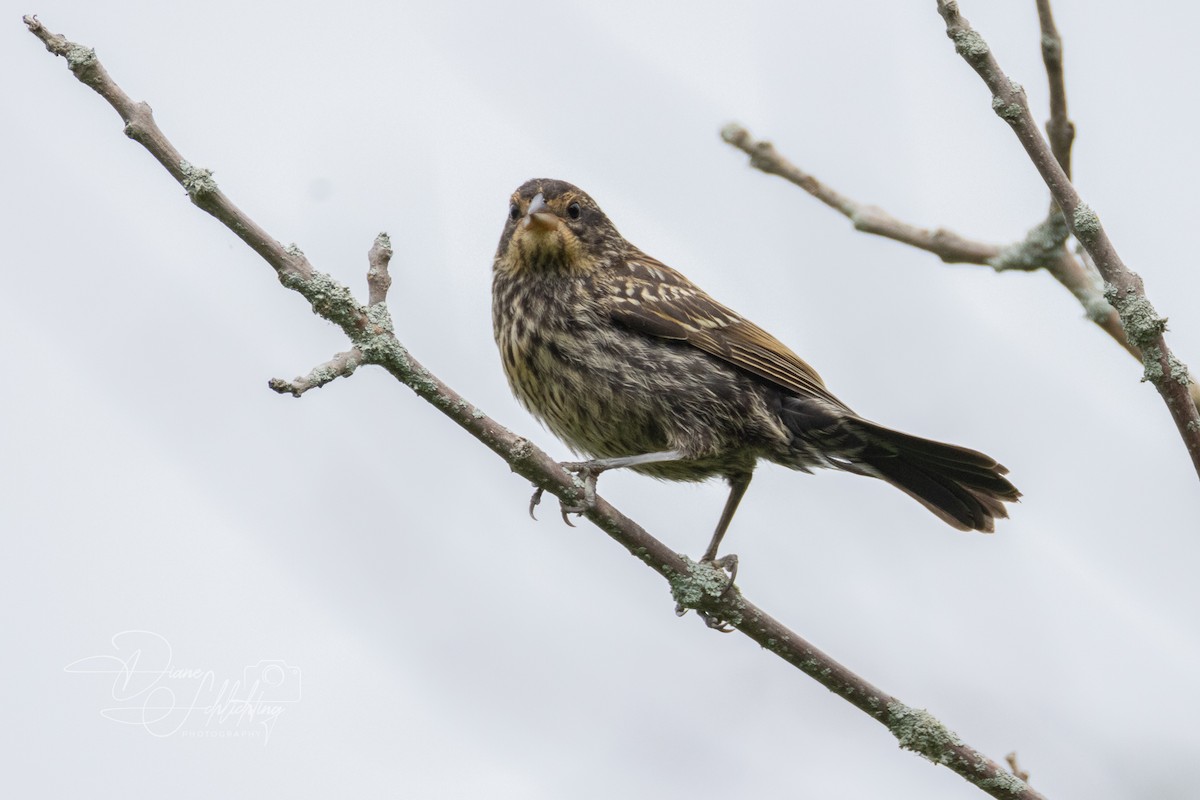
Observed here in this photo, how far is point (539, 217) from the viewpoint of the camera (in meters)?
4.39

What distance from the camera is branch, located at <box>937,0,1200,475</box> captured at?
97.7 inches

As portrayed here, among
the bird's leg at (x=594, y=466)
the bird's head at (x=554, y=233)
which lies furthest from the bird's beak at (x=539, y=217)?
the bird's leg at (x=594, y=466)

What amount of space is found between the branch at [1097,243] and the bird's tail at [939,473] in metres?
1.59

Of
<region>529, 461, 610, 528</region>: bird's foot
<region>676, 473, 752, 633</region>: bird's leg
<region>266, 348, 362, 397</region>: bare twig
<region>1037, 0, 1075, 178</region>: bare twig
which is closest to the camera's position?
<region>266, 348, 362, 397</region>: bare twig

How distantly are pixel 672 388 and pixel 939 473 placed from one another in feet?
3.02

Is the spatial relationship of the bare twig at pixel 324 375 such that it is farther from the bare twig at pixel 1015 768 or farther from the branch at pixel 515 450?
the bare twig at pixel 1015 768

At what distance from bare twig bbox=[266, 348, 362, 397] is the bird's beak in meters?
1.72

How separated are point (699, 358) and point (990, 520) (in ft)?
3.57

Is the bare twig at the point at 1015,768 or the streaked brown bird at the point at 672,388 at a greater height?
the streaked brown bird at the point at 672,388

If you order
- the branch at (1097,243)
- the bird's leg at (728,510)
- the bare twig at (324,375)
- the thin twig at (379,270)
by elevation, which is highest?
the branch at (1097,243)

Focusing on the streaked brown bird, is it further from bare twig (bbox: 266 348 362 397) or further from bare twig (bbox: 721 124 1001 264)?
bare twig (bbox: 266 348 362 397)

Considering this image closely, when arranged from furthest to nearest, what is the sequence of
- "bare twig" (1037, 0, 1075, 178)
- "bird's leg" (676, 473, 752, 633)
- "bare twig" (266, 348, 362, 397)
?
"bird's leg" (676, 473, 752, 633), "bare twig" (1037, 0, 1075, 178), "bare twig" (266, 348, 362, 397)

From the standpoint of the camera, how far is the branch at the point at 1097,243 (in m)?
2.48

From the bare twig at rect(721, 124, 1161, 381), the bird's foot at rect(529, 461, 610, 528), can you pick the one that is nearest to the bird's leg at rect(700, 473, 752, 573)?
the bird's foot at rect(529, 461, 610, 528)
